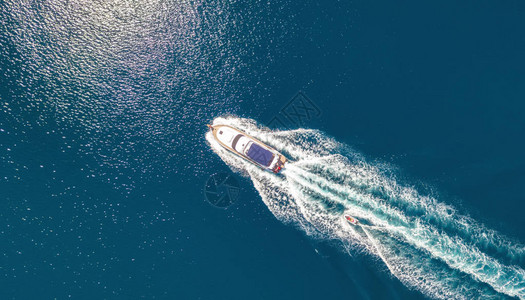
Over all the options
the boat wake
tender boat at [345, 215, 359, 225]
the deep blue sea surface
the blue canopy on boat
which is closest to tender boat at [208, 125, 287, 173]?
the blue canopy on boat

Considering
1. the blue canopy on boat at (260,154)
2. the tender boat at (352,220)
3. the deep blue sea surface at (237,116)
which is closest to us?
the deep blue sea surface at (237,116)

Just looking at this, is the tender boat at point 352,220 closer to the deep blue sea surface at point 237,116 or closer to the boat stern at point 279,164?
the deep blue sea surface at point 237,116

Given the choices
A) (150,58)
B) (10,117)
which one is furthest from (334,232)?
(10,117)

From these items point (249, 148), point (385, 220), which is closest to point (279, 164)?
point (249, 148)

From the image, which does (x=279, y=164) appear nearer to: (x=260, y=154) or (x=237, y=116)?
(x=260, y=154)

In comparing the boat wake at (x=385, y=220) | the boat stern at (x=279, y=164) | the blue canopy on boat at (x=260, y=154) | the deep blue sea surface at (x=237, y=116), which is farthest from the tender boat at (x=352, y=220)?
the blue canopy on boat at (x=260, y=154)

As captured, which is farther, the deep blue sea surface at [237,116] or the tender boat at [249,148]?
the tender boat at [249,148]
